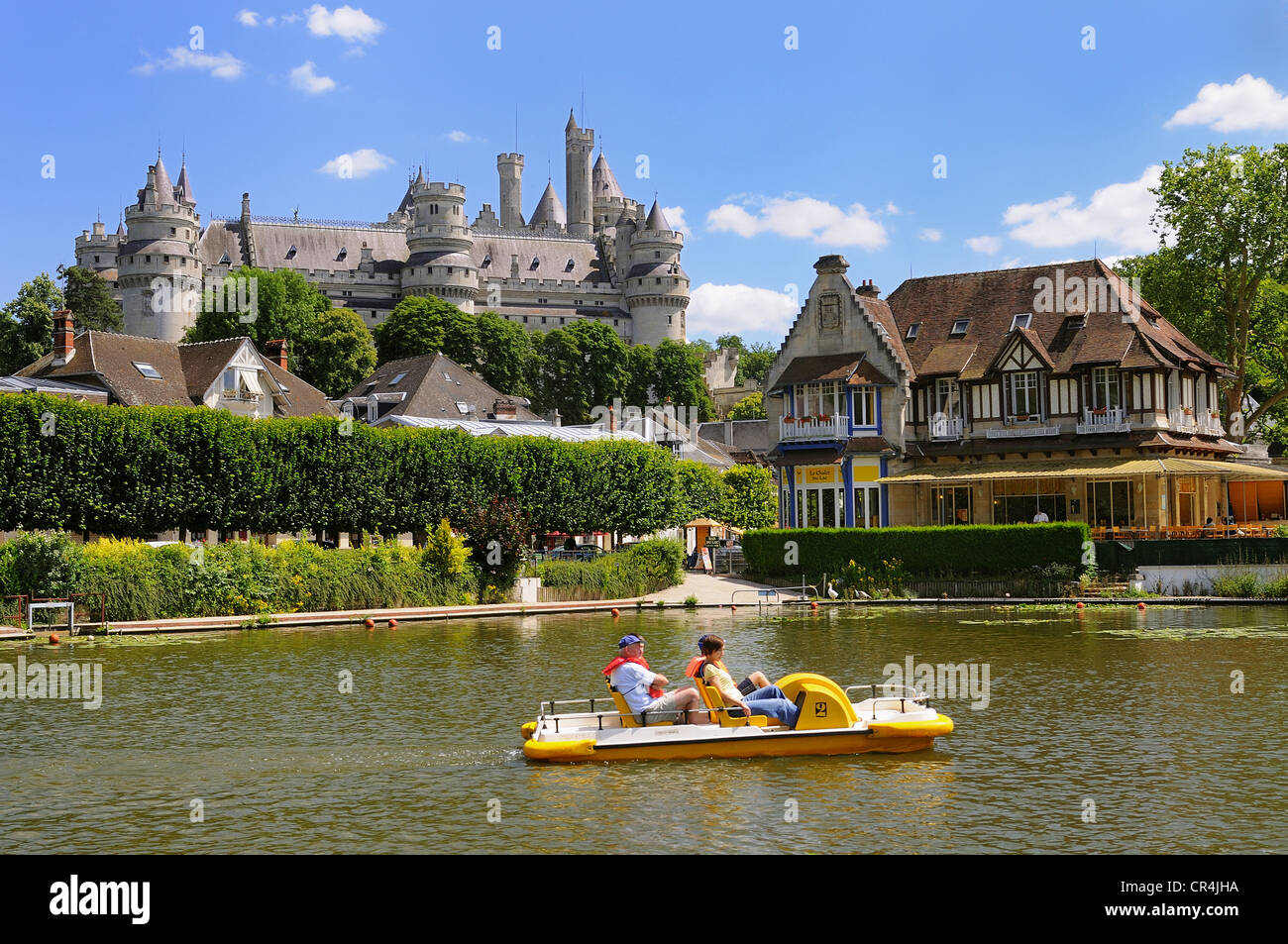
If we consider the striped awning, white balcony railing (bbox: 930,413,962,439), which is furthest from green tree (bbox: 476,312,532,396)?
the striped awning

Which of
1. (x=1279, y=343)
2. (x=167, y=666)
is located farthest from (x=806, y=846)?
(x=1279, y=343)

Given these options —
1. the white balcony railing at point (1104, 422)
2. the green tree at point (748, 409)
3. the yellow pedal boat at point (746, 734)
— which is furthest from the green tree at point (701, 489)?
the green tree at point (748, 409)

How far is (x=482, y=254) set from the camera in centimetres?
17425

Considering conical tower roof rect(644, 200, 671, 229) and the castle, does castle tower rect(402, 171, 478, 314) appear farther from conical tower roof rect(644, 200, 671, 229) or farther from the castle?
conical tower roof rect(644, 200, 671, 229)

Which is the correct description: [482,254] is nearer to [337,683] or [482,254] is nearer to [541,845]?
[337,683]

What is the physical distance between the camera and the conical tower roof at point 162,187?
14012cm

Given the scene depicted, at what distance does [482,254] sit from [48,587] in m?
143

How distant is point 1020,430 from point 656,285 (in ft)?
392

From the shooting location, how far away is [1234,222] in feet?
185

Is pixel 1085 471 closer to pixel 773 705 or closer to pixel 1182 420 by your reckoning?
pixel 1182 420

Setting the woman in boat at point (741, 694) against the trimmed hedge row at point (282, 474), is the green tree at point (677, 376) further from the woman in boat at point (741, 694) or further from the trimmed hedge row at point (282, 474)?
the woman in boat at point (741, 694)
